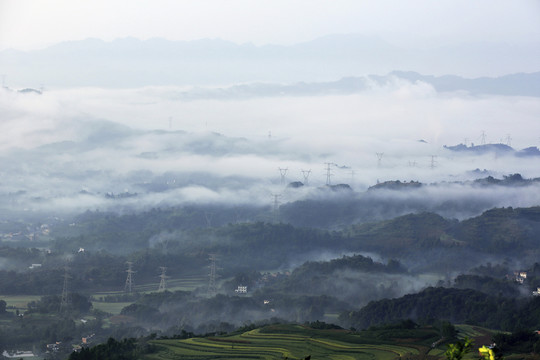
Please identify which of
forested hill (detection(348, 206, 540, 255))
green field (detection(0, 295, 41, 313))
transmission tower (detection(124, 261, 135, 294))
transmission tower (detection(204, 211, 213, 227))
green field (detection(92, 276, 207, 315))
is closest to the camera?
green field (detection(0, 295, 41, 313))

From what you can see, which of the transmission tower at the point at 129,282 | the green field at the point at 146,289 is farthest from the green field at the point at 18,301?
the transmission tower at the point at 129,282

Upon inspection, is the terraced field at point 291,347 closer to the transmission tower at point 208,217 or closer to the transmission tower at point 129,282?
the transmission tower at point 129,282

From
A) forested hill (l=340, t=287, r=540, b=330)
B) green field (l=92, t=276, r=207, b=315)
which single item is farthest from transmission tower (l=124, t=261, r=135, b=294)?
forested hill (l=340, t=287, r=540, b=330)

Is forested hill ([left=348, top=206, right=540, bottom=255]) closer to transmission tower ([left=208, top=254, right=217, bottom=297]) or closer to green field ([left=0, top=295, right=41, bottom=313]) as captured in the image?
transmission tower ([left=208, top=254, right=217, bottom=297])

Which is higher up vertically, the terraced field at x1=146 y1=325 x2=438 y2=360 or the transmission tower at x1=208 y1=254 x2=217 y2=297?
the transmission tower at x1=208 y1=254 x2=217 y2=297

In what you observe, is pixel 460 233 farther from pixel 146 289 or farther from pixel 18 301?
pixel 18 301

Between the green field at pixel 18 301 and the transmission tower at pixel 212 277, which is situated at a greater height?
the transmission tower at pixel 212 277
